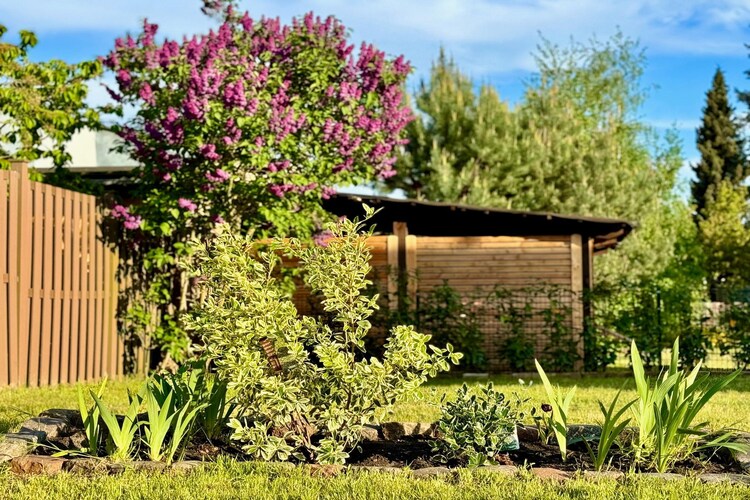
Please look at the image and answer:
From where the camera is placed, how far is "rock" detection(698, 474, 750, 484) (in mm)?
5109

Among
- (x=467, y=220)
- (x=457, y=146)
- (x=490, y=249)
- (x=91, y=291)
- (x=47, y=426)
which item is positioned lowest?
(x=47, y=426)

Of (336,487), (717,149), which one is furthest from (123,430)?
(717,149)

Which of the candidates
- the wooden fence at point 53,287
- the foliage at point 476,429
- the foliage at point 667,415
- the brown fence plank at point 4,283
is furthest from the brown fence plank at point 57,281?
the foliage at point 667,415

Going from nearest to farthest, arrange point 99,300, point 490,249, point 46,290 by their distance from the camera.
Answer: point 46,290
point 99,300
point 490,249

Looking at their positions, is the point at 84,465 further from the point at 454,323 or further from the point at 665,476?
the point at 454,323

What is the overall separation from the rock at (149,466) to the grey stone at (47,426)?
39.2 inches

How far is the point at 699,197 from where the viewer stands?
4794cm

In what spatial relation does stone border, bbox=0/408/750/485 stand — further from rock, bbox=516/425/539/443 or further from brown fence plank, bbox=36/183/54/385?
brown fence plank, bbox=36/183/54/385

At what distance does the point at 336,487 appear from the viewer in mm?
4883

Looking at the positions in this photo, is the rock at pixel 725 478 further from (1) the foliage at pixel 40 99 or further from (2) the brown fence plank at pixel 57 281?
(1) the foliage at pixel 40 99

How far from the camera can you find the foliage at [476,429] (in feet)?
18.0

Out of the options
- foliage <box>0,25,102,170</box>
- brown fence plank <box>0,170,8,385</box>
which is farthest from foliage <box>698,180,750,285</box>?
brown fence plank <box>0,170,8,385</box>

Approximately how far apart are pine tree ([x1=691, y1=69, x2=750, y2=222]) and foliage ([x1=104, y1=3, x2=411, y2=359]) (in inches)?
1446

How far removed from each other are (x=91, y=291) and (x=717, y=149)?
42984 millimetres
